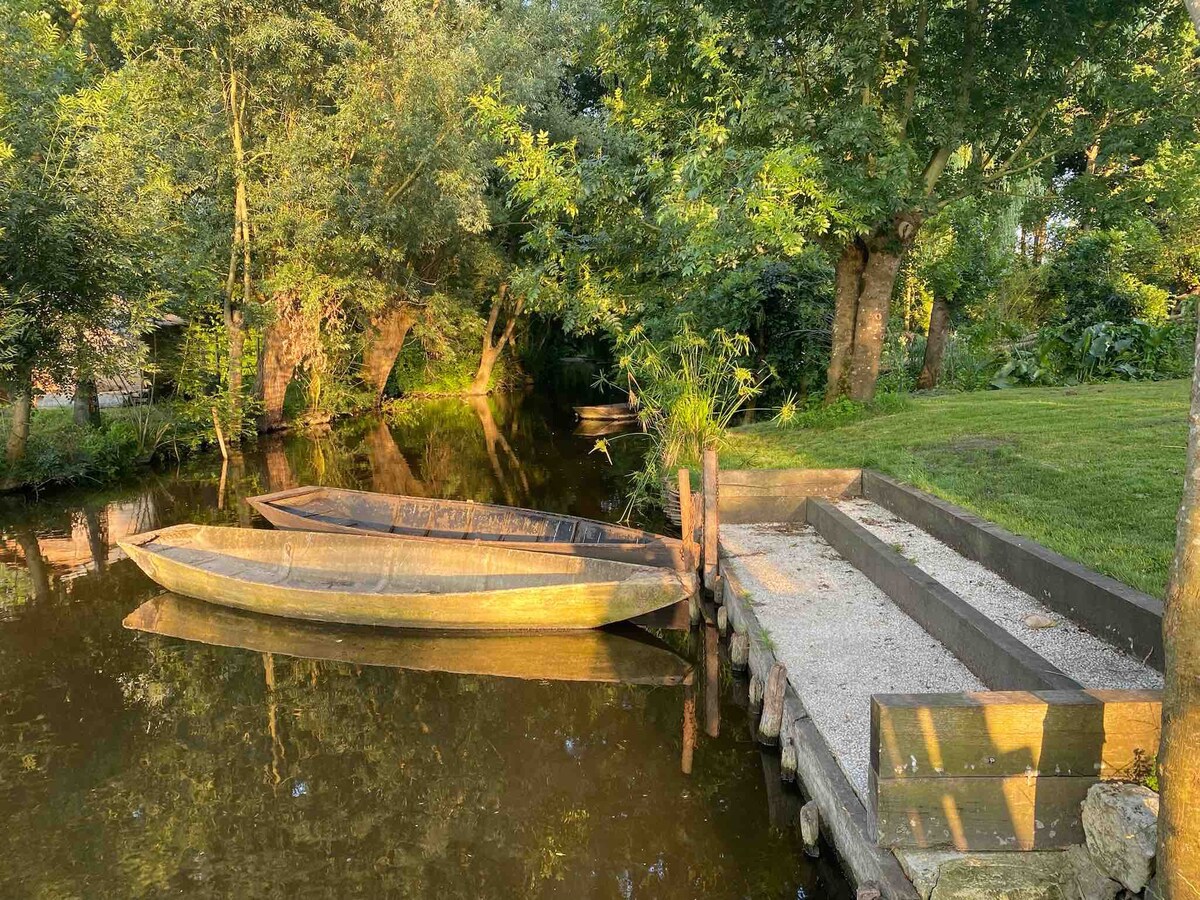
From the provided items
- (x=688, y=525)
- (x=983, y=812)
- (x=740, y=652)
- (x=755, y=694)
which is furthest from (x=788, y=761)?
(x=688, y=525)

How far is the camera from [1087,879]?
3158 millimetres

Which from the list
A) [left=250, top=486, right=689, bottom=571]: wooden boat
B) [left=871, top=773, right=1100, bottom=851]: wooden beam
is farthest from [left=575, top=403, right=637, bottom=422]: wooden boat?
[left=871, top=773, right=1100, bottom=851]: wooden beam

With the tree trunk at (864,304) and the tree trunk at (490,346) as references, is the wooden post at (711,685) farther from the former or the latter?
the tree trunk at (490,346)

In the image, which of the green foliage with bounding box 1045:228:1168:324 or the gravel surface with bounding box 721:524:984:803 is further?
the green foliage with bounding box 1045:228:1168:324

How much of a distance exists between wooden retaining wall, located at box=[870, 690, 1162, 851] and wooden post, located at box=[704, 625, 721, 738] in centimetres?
261

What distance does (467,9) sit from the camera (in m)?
19.4

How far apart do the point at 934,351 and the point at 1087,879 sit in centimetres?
1542

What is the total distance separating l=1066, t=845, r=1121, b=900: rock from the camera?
3.04m

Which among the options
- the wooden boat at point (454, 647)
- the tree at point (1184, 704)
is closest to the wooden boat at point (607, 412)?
the wooden boat at point (454, 647)

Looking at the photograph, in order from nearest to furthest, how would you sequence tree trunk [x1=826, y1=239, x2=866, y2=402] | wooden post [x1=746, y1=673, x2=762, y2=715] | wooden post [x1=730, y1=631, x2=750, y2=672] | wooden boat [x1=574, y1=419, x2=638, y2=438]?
wooden post [x1=746, y1=673, x2=762, y2=715], wooden post [x1=730, y1=631, x2=750, y2=672], tree trunk [x1=826, y1=239, x2=866, y2=402], wooden boat [x1=574, y1=419, x2=638, y2=438]

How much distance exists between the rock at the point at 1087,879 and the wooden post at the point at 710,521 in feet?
16.6

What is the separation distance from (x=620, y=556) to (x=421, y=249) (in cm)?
1616

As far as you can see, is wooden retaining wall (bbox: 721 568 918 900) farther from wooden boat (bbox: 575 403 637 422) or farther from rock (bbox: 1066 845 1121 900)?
wooden boat (bbox: 575 403 637 422)

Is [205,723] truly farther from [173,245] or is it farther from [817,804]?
[173,245]
